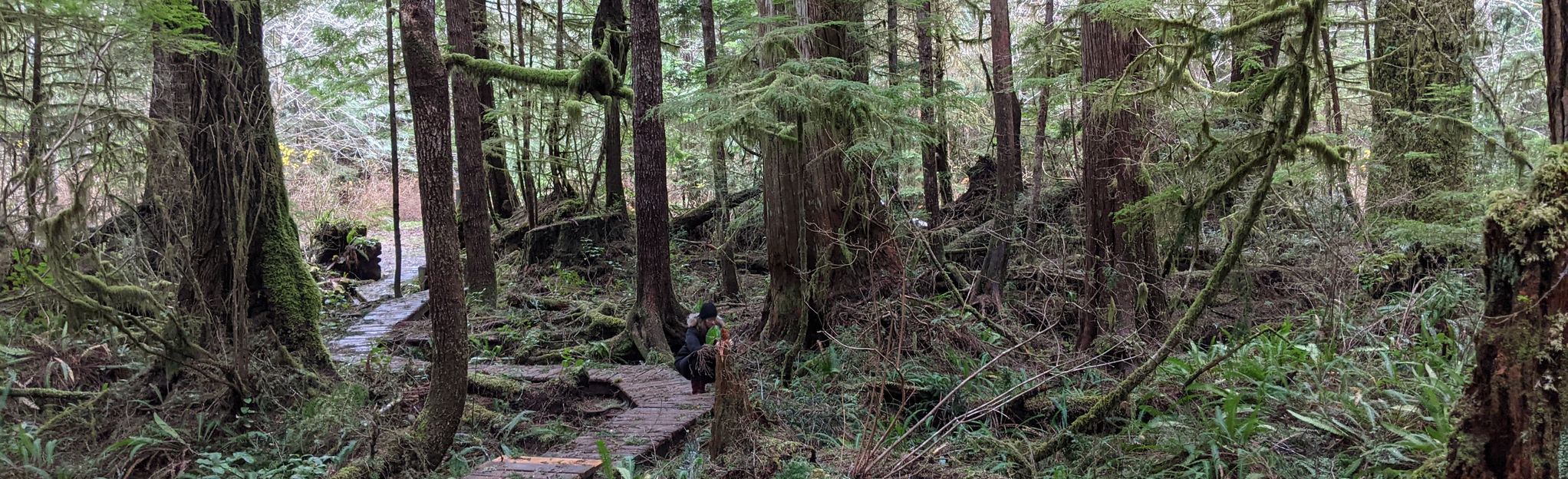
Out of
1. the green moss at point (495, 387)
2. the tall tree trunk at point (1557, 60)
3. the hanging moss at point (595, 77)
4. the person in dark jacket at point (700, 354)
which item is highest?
the hanging moss at point (595, 77)

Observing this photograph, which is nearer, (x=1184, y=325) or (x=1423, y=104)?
(x=1184, y=325)

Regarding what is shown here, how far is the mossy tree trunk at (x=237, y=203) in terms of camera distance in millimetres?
7719

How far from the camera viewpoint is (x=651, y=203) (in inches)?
418

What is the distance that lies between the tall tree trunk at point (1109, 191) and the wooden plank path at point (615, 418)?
4327 millimetres

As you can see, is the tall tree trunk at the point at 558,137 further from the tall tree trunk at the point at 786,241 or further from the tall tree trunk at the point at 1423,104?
the tall tree trunk at the point at 1423,104

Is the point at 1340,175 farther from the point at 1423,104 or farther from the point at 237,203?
the point at 237,203

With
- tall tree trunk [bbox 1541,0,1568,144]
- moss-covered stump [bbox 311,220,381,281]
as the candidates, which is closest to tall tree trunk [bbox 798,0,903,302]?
Result: tall tree trunk [bbox 1541,0,1568,144]

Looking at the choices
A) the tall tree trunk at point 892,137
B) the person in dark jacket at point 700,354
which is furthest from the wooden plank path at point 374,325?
the tall tree trunk at point 892,137

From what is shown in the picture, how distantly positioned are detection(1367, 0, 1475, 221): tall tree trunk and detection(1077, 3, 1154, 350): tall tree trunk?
98.8 inches

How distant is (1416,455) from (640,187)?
8.29m

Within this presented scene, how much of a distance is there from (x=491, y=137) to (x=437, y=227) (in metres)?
12.9

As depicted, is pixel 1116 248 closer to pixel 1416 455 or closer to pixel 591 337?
pixel 1416 455

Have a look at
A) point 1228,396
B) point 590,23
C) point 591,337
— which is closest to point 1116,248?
point 1228,396

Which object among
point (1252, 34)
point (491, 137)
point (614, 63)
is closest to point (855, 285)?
point (1252, 34)
